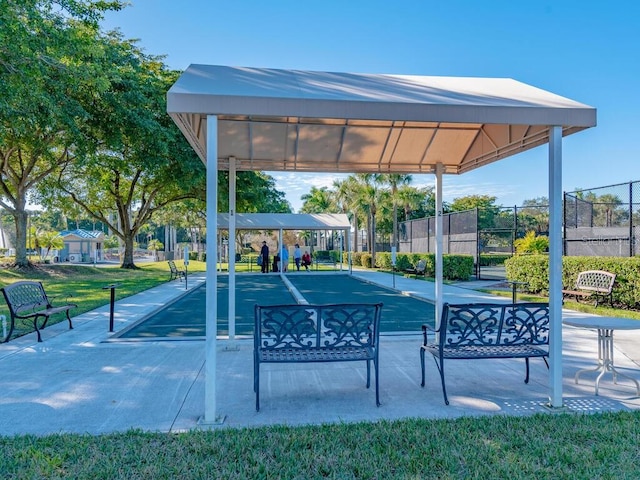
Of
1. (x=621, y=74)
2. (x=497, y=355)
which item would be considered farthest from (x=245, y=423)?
(x=621, y=74)

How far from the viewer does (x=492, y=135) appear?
19.5ft

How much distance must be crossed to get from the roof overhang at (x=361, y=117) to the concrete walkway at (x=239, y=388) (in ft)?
9.10

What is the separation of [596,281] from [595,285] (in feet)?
0.34

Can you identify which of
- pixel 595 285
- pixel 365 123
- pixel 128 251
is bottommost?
pixel 595 285

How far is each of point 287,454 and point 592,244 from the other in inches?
496

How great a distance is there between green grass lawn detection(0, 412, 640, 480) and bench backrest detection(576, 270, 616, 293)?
7.57 metres

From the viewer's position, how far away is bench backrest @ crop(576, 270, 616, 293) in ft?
32.8

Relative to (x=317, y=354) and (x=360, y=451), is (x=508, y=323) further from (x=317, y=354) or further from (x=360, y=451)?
(x=360, y=451)

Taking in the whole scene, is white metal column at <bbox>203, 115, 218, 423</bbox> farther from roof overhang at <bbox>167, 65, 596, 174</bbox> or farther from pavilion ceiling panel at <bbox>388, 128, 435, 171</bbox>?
pavilion ceiling panel at <bbox>388, 128, 435, 171</bbox>

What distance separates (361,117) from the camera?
393 cm

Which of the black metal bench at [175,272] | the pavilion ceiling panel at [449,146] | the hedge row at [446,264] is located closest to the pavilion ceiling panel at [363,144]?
the pavilion ceiling panel at [449,146]

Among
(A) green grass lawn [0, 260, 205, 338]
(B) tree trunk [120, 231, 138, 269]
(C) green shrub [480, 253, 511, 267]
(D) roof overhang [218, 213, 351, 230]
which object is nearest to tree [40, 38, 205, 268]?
(B) tree trunk [120, 231, 138, 269]

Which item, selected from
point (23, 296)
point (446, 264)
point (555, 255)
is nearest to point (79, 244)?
point (446, 264)

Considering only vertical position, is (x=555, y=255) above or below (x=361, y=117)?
below
